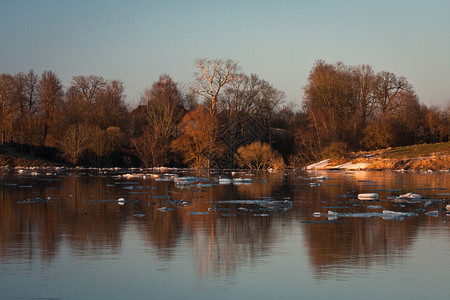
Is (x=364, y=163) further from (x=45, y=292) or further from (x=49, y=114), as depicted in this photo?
(x=45, y=292)

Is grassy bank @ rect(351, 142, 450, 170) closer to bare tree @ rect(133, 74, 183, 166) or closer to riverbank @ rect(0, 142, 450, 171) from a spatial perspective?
riverbank @ rect(0, 142, 450, 171)

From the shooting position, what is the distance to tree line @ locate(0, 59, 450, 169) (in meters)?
52.0

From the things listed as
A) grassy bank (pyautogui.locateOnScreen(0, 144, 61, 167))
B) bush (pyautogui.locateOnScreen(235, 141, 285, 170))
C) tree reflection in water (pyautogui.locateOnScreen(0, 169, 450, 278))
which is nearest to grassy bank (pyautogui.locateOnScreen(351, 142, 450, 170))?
bush (pyautogui.locateOnScreen(235, 141, 285, 170))

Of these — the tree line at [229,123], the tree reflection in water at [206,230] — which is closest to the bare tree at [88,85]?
the tree line at [229,123]

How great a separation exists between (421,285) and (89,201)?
11.7 metres

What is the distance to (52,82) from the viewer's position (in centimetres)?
6488

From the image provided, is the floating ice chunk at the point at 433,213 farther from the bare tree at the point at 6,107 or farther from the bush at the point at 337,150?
the bare tree at the point at 6,107

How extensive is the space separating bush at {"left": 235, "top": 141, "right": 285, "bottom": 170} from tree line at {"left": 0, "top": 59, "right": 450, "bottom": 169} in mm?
96

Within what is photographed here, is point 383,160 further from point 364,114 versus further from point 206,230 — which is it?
point 206,230

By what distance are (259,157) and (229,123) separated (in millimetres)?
6060

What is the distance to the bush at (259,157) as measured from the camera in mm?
50281

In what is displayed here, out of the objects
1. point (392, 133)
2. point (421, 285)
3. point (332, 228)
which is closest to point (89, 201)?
point (332, 228)

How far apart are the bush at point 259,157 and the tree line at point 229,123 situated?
96mm

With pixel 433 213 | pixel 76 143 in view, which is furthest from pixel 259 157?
pixel 433 213
